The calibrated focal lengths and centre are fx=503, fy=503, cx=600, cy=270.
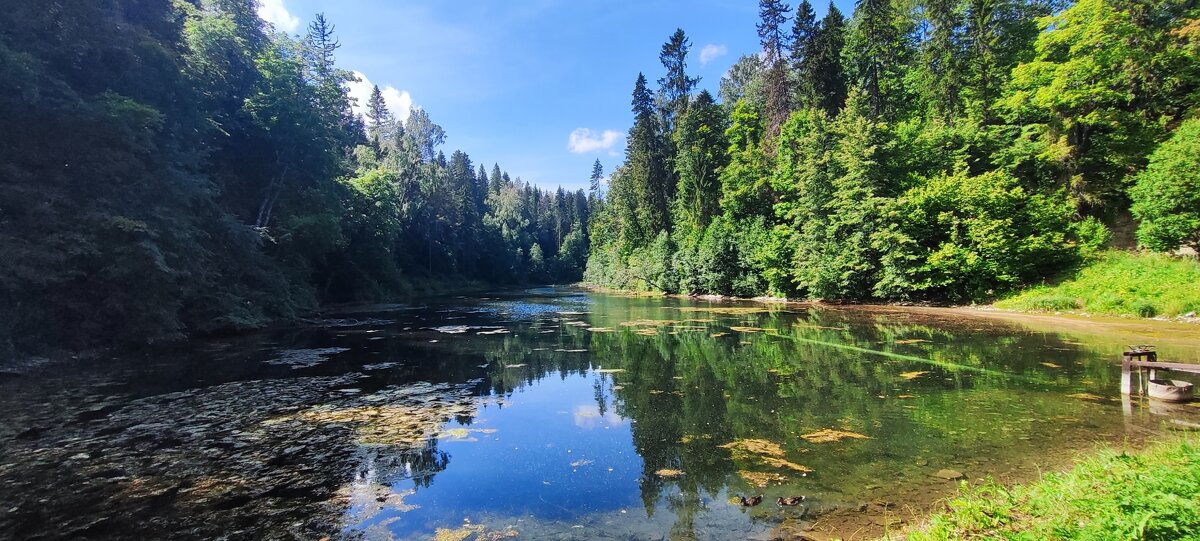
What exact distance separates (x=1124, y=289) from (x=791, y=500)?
24245 millimetres

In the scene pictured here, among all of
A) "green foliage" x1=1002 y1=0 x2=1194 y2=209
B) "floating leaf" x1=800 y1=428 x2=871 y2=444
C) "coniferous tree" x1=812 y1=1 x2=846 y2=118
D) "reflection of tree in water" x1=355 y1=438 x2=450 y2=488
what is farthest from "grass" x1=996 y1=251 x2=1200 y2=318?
"reflection of tree in water" x1=355 y1=438 x2=450 y2=488

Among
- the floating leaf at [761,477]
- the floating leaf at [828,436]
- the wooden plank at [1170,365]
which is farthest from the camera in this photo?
the wooden plank at [1170,365]

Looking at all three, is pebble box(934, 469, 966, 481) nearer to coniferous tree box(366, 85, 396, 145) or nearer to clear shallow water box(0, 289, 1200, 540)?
clear shallow water box(0, 289, 1200, 540)

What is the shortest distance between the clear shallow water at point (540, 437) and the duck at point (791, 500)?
16cm

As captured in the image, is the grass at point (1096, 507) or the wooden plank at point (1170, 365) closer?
the grass at point (1096, 507)

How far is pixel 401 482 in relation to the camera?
6.66 metres

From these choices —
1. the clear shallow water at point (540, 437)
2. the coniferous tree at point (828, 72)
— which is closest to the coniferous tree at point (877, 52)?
the coniferous tree at point (828, 72)

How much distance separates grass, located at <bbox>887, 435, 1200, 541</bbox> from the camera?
11.4 ft

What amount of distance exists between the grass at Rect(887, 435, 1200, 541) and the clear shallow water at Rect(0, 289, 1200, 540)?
2.87 feet

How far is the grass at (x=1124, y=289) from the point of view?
1858cm

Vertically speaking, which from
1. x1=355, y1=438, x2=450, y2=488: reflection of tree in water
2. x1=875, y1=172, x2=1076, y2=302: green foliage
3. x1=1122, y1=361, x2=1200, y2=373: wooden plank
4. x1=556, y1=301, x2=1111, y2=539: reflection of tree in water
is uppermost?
x1=875, y1=172, x2=1076, y2=302: green foliage

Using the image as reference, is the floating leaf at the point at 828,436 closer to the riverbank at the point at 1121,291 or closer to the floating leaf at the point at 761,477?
the floating leaf at the point at 761,477

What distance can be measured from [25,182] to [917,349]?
2753 centimetres

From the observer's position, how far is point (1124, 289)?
67.2ft
